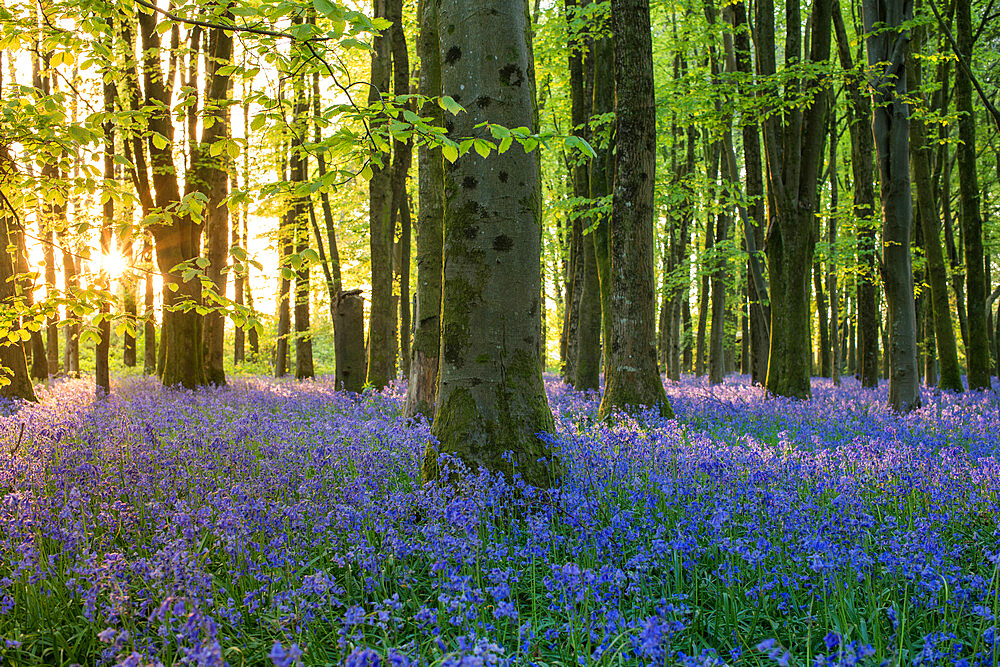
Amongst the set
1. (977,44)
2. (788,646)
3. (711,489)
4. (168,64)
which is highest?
(977,44)

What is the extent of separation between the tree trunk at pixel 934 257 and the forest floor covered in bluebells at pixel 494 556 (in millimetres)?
8608

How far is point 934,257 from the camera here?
13422 millimetres

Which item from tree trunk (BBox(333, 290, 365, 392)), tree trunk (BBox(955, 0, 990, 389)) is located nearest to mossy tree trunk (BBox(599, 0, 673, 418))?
tree trunk (BBox(333, 290, 365, 392))

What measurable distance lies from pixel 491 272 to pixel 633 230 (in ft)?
15.6

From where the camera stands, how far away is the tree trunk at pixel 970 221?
44.6 ft

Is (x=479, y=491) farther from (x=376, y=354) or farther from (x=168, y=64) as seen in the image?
(x=168, y=64)

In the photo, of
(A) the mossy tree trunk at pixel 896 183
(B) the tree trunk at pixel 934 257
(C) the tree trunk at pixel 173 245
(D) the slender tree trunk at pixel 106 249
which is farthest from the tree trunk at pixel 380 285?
(B) the tree trunk at pixel 934 257

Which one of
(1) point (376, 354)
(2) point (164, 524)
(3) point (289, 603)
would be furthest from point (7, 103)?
(1) point (376, 354)

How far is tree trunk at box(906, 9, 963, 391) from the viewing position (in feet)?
42.4

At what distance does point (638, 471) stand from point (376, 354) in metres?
8.16

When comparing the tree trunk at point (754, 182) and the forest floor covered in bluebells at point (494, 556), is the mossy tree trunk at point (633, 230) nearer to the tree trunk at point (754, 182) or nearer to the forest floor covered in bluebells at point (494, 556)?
the forest floor covered in bluebells at point (494, 556)

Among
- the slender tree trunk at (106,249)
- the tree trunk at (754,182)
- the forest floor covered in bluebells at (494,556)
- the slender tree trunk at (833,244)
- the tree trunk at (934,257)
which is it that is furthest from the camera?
the slender tree trunk at (833,244)

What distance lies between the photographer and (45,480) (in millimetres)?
4738

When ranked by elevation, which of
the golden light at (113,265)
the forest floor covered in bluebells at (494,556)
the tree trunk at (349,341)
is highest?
the golden light at (113,265)
